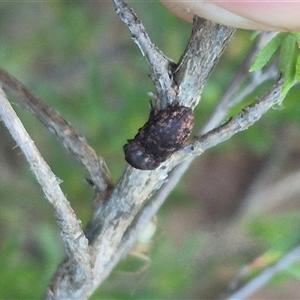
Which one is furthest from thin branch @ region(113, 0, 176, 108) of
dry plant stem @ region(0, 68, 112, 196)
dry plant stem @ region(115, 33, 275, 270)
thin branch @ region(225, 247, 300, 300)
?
thin branch @ region(225, 247, 300, 300)

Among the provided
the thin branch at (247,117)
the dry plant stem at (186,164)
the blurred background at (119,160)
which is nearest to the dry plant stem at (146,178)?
the thin branch at (247,117)

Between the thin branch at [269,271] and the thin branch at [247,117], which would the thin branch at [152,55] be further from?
the thin branch at [269,271]

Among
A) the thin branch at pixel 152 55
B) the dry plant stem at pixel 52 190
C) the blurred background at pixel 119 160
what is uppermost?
the blurred background at pixel 119 160

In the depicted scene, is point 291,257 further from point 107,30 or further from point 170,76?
point 107,30

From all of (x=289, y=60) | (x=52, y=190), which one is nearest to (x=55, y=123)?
(x=52, y=190)

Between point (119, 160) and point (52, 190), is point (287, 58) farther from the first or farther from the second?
point (119, 160)
